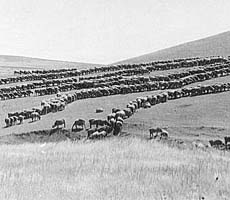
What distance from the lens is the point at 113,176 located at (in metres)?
12.3

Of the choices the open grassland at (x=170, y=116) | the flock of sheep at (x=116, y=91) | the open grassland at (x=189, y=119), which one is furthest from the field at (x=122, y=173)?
the flock of sheep at (x=116, y=91)

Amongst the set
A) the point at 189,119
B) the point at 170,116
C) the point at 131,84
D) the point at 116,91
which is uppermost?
the point at 131,84

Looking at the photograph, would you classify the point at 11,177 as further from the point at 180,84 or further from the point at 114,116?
the point at 180,84

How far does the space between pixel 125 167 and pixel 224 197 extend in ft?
13.3

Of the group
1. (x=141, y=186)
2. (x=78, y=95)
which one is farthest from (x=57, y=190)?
(x=78, y=95)

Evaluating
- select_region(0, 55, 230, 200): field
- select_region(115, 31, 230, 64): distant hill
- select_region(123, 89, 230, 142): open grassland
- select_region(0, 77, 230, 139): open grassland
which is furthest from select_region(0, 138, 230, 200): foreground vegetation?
select_region(115, 31, 230, 64): distant hill

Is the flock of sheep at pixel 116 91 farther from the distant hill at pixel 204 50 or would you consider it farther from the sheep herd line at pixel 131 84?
the distant hill at pixel 204 50

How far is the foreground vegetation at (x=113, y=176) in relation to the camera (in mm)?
10383

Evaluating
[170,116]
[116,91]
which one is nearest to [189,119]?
[170,116]

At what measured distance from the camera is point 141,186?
36.7 feet

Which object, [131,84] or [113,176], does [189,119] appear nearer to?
[113,176]

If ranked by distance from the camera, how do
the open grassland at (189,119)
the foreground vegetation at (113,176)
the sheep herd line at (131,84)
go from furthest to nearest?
the sheep herd line at (131,84), the open grassland at (189,119), the foreground vegetation at (113,176)

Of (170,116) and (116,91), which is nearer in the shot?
(170,116)

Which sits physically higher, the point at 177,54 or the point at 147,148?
the point at 177,54
